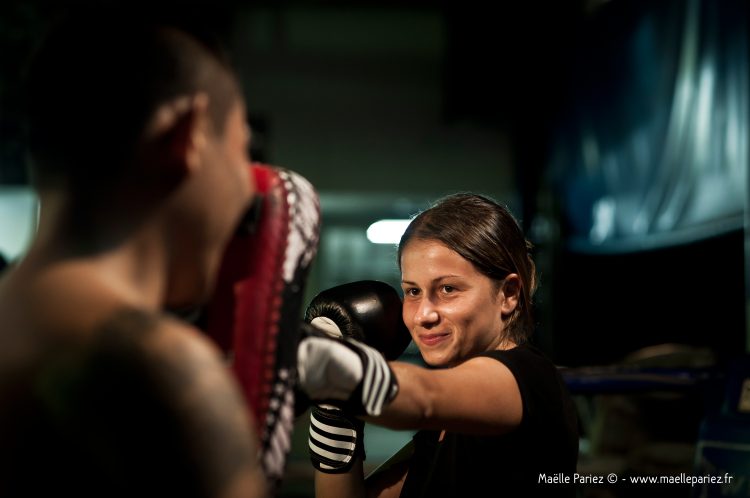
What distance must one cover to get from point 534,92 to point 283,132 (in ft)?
7.27

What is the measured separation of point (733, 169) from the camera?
2990mm

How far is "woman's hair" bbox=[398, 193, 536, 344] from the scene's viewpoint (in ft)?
5.13

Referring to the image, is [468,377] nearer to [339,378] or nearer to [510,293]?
[339,378]

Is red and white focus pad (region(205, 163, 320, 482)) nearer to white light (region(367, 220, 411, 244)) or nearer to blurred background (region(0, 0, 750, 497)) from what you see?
blurred background (region(0, 0, 750, 497))

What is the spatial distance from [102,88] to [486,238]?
3.24 ft

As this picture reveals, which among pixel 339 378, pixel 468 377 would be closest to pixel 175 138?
→ pixel 339 378

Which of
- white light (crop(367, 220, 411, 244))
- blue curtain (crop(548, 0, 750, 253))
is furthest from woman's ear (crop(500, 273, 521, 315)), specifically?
white light (crop(367, 220, 411, 244))

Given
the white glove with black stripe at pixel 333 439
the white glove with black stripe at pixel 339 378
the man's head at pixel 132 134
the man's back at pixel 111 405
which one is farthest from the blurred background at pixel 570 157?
the man's back at pixel 111 405

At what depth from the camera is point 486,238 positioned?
1560 millimetres

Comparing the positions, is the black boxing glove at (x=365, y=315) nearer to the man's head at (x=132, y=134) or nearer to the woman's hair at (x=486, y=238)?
the woman's hair at (x=486, y=238)

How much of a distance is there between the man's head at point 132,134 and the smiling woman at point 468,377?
361 mm

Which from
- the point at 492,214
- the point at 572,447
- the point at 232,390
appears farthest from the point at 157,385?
the point at 492,214

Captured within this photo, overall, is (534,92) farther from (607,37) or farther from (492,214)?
(492,214)

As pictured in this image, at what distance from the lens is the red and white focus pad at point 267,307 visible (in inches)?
36.2
